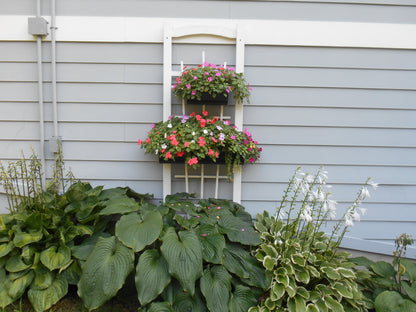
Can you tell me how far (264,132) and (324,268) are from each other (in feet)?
3.70

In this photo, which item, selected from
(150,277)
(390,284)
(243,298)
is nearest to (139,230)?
(150,277)

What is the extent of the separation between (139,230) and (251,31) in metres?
1.79

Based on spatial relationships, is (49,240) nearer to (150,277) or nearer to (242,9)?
(150,277)

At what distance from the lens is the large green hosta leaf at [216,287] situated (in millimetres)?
1618

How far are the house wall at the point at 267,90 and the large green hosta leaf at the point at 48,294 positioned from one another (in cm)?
89

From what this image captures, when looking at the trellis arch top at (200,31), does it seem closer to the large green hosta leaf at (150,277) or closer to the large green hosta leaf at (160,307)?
the large green hosta leaf at (150,277)

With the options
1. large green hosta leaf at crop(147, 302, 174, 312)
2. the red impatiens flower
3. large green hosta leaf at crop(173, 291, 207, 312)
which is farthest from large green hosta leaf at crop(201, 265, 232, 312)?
the red impatiens flower

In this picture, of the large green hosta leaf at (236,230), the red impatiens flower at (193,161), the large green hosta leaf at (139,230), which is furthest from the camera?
the red impatiens flower at (193,161)

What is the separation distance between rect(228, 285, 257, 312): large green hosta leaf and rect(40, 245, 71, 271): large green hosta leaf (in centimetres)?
107

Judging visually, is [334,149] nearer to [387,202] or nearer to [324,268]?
[387,202]

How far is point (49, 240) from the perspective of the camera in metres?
1.86

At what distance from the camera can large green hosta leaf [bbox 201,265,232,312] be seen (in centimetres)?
162

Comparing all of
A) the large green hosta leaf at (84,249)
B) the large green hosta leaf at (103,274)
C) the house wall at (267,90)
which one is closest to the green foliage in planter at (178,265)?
the large green hosta leaf at (103,274)

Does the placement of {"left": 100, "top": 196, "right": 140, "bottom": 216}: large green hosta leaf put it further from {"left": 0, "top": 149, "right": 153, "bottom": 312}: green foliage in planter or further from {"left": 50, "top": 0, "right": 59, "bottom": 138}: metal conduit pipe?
{"left": 50, "top": 0, "right": 59, "bottom": 138}: metal conduit pipe
